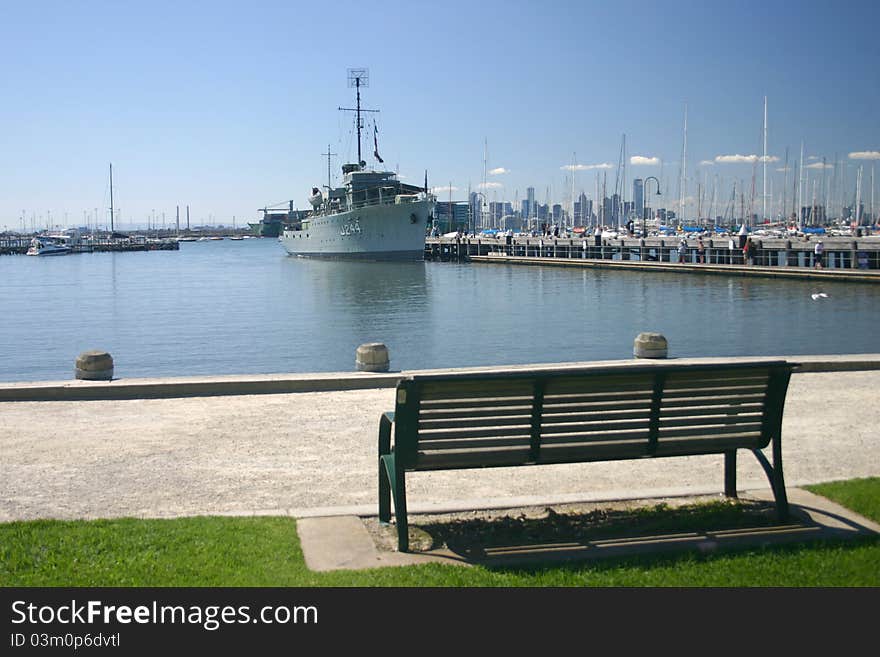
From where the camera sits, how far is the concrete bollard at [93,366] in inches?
505

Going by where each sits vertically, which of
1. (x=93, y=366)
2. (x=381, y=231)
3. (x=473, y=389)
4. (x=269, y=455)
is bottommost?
(x=269, y=455)

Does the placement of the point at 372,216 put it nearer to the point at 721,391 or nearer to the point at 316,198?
the point at 316,198

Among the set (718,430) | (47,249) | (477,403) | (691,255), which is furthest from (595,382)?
(47,249)

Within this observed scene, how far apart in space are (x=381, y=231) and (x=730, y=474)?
9112cm

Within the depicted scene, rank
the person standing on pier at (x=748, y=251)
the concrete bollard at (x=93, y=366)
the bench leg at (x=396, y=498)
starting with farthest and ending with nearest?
the person standing on pier at (x=748, y=251) < the concrete bollard at (x=93, y=366) < the bench leg at (x=396, y=498)

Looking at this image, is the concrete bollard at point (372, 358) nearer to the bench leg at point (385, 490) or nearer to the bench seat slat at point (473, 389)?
the bench leg at point (385, 490)

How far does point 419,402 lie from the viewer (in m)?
5.64

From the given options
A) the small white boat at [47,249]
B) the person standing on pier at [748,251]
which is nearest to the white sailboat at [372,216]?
the person standing on pier at [748,251]

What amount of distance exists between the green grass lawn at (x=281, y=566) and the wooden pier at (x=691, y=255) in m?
46.9

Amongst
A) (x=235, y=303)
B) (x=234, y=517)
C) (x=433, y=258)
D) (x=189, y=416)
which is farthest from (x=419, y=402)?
(x=433, y=258)

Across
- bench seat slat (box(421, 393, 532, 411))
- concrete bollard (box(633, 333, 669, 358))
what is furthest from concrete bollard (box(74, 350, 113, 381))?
bench seat slat (box(421, 393, 532, 411))

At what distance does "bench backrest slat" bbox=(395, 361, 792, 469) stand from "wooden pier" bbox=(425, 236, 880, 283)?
1808 inches

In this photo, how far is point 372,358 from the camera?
44.0 ft

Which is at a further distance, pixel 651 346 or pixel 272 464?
pixel 651 346
